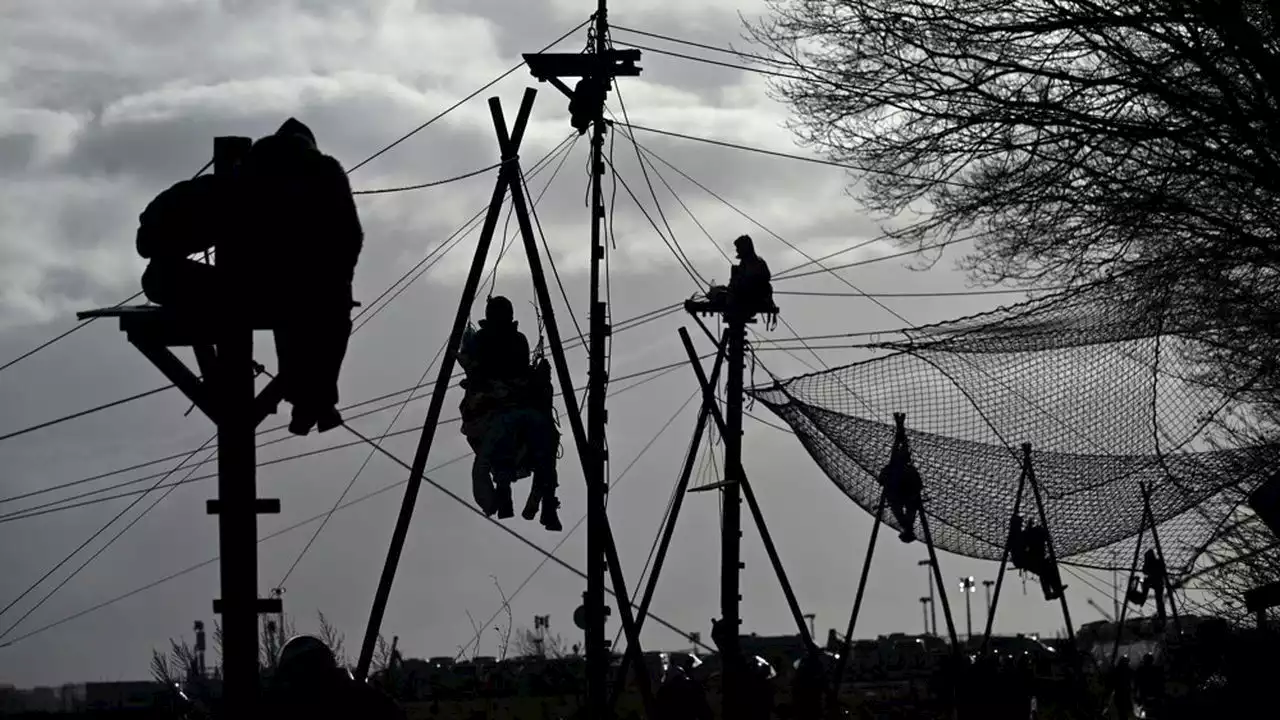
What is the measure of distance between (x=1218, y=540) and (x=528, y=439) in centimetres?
597

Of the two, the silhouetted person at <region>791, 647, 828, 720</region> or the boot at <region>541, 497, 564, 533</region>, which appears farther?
the silhouetted person at <region>791, 647, 828, 720</region>

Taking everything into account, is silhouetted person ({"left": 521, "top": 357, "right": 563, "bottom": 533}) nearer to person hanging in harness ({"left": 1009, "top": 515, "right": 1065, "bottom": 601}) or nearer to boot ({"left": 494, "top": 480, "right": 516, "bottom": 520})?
boot ({"left": 494, "top": 480, "right": 516, "bottom": 520})

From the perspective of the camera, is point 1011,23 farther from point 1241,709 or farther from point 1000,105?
point 1241,709

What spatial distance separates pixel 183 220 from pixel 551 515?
7512mm

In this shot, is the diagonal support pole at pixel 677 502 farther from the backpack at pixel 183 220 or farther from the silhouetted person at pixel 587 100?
the backpack at pixel 183 220

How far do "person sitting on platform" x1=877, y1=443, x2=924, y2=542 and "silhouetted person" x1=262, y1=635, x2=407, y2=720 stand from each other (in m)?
10.9

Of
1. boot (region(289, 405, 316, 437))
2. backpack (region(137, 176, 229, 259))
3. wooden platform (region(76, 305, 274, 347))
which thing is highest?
backpack (region(137, 176, 229, 259))

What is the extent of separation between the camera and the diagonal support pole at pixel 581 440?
47.0 ft

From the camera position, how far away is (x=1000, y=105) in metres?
10.7

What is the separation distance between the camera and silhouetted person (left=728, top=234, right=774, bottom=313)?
1727cm

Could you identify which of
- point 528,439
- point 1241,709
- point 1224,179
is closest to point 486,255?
point 528,439

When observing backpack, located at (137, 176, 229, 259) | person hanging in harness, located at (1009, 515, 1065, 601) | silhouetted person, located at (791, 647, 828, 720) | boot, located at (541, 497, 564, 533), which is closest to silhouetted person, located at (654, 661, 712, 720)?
silhouetted person, located at (791, 647, 828, 720)

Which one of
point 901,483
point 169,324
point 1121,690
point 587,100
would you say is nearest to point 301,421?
point 169,324

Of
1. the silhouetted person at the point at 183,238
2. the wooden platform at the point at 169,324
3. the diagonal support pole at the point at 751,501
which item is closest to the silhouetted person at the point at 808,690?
the diagonal support pole at the point at 751,501
